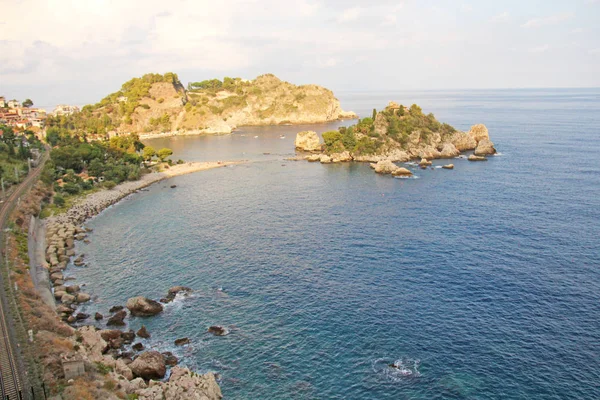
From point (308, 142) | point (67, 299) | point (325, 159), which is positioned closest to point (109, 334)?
point (67, 299)

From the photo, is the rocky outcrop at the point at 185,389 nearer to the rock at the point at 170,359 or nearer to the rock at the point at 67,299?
the rock at the point at 170,359

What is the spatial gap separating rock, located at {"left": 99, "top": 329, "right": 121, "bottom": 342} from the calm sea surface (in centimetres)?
331

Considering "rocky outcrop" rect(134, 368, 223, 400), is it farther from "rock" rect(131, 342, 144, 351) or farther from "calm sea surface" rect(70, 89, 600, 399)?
"rock" rect(131, 342, 144, 351)

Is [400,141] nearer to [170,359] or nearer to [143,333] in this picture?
[143,333]

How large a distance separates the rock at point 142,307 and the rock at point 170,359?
8131 mm

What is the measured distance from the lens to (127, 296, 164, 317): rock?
49.4 meters

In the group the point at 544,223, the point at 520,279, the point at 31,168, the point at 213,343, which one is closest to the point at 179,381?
the point at 213,343

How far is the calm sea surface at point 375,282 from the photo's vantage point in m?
38.4

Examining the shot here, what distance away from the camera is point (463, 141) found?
5861 inches

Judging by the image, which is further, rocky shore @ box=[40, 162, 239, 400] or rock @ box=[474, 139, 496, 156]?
rock @ box=[474, 139, 496, 156]

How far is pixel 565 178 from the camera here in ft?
331

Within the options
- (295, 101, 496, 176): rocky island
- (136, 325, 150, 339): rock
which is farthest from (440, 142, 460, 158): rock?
(136, 325, 150, 339): rock

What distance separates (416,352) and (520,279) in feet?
68.5

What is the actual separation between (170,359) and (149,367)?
103 inches
